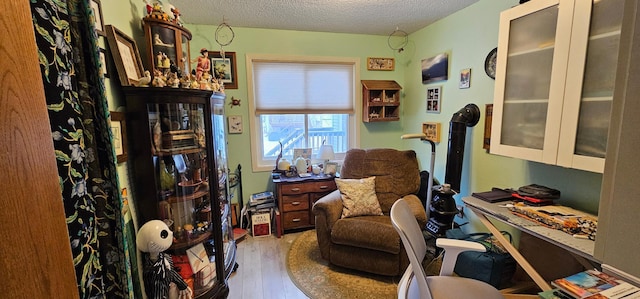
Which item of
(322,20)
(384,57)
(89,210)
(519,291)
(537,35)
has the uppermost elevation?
(322,20)

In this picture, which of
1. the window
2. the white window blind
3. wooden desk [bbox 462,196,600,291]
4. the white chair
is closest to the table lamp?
the window

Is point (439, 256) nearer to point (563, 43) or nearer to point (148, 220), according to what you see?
point (563, 43)

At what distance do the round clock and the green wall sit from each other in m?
0.05

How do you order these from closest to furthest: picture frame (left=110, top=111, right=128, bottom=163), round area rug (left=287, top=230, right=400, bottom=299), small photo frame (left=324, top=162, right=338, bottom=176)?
picture frame (left=110, top=111, right=128, bottom=163) < round area rug (left=287, top=230, right=400, bottom=299) < small photo frame (left=324, top=162, right=338, bottom=176)

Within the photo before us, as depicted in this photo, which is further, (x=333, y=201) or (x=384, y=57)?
(x=384, y=57)

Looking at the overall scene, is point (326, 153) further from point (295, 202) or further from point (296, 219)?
point (296, 219)

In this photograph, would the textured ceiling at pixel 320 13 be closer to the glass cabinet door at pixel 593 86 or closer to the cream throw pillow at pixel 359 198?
the glass cabinet door at pixel 593 86

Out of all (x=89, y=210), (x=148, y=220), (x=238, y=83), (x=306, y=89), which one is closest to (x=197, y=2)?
(x=238, y=83)

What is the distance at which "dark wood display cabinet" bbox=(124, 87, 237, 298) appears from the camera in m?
1.59

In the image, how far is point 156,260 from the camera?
1.55m

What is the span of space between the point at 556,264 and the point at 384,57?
278cm

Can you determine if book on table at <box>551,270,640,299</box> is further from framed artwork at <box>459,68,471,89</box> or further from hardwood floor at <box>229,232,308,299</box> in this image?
framed artwork at <box>459,68,471,89</box>

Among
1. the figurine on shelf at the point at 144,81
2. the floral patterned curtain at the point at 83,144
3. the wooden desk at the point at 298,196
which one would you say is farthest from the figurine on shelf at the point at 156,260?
the wooden desk at the point at 298,196

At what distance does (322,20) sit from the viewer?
2.90 metres
